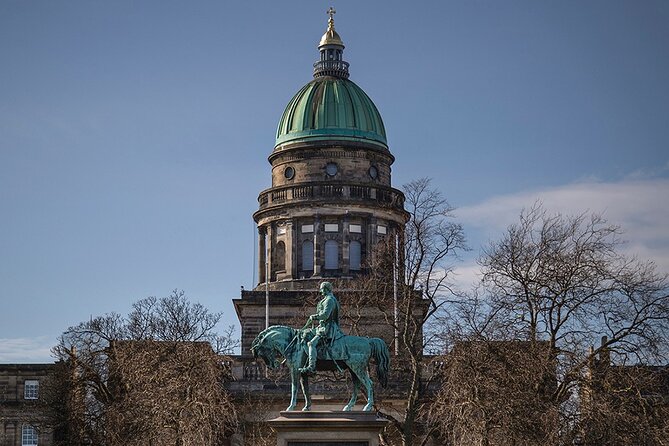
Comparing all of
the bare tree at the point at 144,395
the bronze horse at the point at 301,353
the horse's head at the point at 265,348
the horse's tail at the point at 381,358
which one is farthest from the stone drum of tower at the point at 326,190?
the horse's head at the point at 265,348

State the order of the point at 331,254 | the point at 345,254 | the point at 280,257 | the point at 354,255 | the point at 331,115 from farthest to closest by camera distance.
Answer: the point at 331,115 → the point at 280,257 → the point at 354,255 → the point at 331,254 → the point at 345,254

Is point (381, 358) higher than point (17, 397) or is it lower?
lower

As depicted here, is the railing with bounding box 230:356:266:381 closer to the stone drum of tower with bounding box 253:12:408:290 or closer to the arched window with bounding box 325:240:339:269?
the stone drum of tower with bounding box 253:12:408:290

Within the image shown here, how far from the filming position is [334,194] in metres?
90.4

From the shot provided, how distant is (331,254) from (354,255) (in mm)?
1415

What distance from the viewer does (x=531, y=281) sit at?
2050 inches

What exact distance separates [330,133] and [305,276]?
29.4ft

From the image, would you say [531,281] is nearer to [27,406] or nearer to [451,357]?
[451,357]

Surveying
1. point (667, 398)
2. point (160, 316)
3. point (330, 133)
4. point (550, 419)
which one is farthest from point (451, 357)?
point (330, 133)

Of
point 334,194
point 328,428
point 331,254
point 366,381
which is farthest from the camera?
point 334,194

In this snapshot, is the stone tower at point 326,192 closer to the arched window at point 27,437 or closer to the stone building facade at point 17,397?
the stone building facade at point 17,397

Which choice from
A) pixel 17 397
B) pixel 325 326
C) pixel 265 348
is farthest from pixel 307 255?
pixel 325 326

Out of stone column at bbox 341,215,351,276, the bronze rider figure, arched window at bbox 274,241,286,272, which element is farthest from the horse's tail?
arched window at bbox 274,241,286,272

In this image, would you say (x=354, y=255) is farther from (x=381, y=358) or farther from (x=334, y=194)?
(x=381, y=358)
